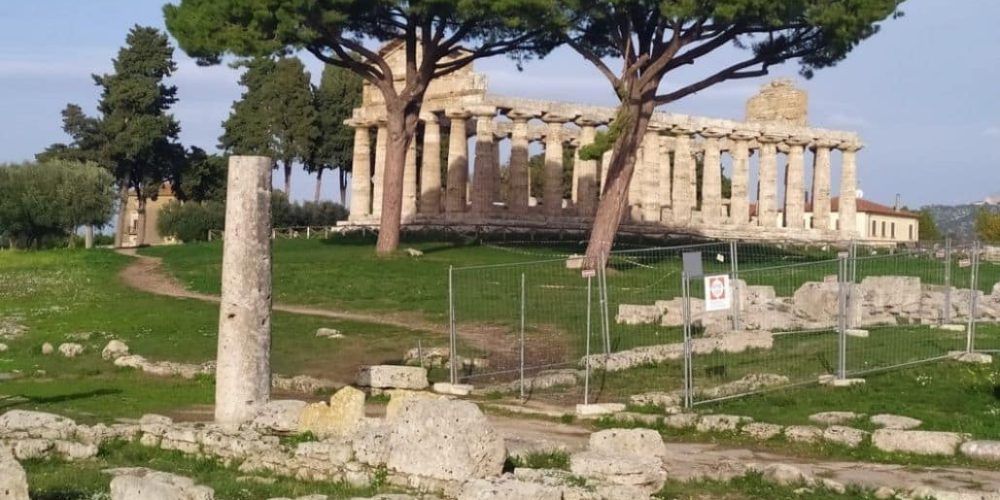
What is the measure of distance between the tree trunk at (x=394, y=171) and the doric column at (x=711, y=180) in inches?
1120

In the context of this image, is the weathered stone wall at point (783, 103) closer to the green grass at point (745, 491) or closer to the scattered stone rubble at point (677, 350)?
the scattered stone rubble at point (677, 350)

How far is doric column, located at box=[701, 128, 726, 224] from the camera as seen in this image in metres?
69.3

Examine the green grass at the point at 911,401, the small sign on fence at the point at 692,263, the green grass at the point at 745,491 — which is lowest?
the green grass at the point at 745,491

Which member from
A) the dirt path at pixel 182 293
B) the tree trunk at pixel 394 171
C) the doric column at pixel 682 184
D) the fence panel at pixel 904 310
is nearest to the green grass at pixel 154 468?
the fence panel at pixel 904 310

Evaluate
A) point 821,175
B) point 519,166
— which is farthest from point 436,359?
point 821,175

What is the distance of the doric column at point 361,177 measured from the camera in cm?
6550

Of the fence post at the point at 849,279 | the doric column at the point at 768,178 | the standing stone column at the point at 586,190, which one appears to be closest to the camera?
the fence post at the point at 849,279

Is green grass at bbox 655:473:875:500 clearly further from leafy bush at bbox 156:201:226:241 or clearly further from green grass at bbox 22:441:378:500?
leafy bush at bbox 156:201:226:241

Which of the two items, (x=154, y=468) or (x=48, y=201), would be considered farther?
(x=48, y=201)

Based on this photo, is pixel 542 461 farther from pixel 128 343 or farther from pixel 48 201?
pixel 48 201

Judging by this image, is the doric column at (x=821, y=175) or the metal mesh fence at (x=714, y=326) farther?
the doric column at (x=821, y=175)

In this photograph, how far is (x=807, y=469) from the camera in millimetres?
13969

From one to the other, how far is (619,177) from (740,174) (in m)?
34.3

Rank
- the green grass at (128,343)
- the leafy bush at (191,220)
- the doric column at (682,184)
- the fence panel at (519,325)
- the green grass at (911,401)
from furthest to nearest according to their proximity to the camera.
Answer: the leafy bush at (191,220), the doric column at (682,184), the fence panel at (519,325), the green grass at (128,343), the green grass at (911,401)
